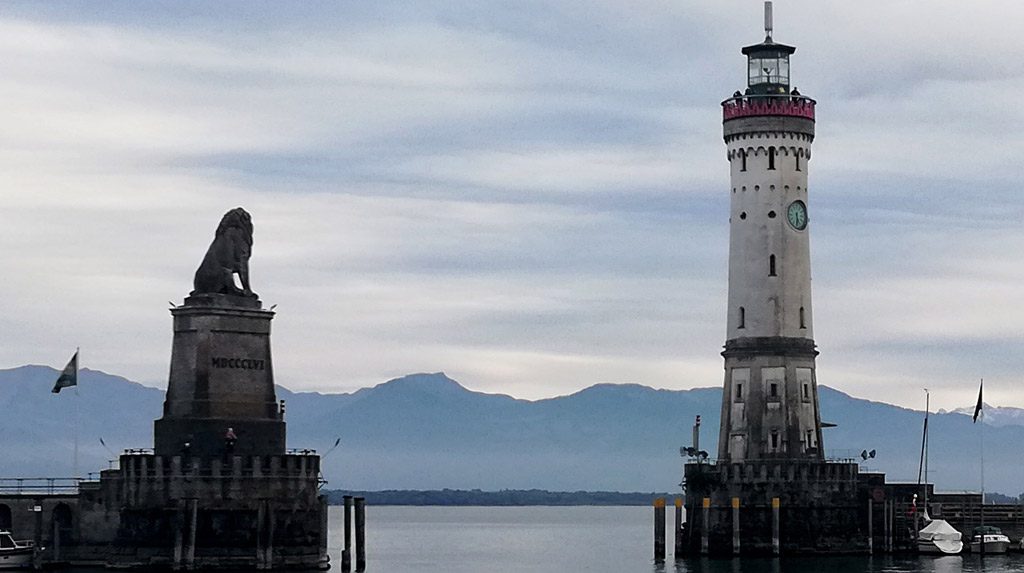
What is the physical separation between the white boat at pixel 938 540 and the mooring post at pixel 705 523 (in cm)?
1278

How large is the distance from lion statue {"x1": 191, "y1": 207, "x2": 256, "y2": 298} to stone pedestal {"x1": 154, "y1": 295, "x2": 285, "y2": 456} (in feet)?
2.52

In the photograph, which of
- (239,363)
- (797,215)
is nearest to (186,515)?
(239,363)

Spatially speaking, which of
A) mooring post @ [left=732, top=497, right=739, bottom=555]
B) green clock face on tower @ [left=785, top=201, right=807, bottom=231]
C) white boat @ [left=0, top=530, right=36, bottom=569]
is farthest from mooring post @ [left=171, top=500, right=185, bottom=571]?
green clock face on tower @ [left=785, top=201, right=807, bottom=231]

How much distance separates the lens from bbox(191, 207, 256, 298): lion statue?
345 ft

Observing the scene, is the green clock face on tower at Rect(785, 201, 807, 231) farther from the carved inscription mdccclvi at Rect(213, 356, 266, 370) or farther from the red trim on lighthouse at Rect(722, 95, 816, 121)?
the carved inscription mdccclvi at Rect(213, 356, 266, 370)

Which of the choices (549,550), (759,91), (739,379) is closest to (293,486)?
(739,379)

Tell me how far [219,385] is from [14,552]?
13358 mm

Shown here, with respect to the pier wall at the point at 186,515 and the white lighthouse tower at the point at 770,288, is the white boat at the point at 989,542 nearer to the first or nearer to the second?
the white lighthouse tower at the point at 770,288

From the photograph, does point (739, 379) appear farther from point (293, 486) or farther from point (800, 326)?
point (293, 486)

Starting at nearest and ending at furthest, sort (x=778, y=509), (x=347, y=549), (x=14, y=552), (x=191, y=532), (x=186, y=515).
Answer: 1. (x=191, y=532)
2. (x=186, y=515)
3. (x=14, y=552)
4. (x=347, y=549)
5. (x=778, y=509)

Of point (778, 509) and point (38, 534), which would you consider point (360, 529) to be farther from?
point (778, 509)

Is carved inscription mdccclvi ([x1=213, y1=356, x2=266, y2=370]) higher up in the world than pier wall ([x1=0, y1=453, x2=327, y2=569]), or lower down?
higher up

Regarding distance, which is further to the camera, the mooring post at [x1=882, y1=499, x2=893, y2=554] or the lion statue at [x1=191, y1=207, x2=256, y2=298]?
the mooring post at [x1=882, y1=499, x2=893, y2=554]

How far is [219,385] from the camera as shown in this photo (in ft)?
340
